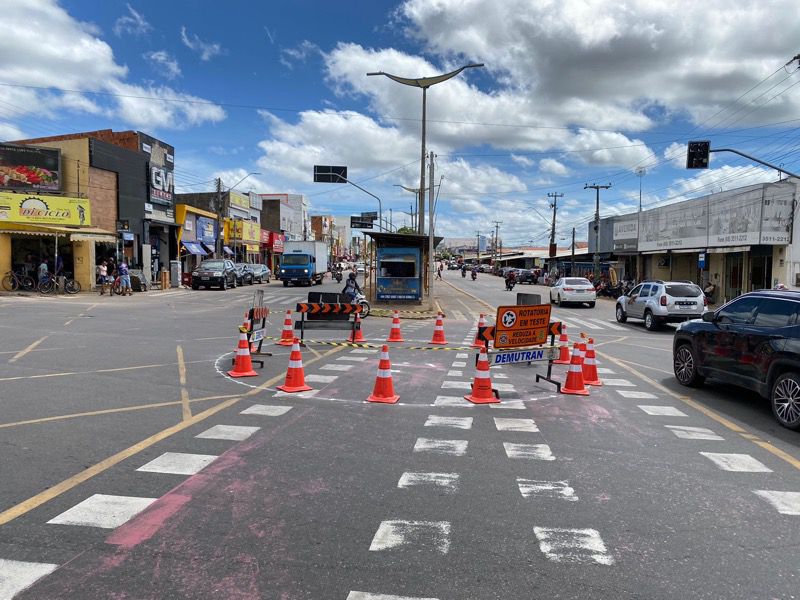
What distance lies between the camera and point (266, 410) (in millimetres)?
7262

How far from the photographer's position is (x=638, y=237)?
40562mm

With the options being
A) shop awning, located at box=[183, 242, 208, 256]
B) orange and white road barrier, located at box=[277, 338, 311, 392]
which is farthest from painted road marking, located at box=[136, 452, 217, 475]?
shop awning, located at box=[183, 242, 208, 256]

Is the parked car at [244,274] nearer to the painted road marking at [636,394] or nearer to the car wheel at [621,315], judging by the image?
the car wheel at [621,315]

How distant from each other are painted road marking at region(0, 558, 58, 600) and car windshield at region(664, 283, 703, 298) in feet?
60.7

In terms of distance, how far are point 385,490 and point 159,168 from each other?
126ft

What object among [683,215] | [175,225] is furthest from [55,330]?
[683,215]

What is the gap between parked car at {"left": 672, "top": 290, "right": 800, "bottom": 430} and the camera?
6.84m

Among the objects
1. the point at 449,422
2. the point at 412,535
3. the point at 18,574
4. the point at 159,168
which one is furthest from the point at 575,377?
the point at 159,168

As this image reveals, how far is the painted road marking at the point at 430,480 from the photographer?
15.6ft

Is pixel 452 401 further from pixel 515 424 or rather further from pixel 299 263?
pixel 299 263

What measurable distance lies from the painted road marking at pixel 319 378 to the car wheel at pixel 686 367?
575 cm

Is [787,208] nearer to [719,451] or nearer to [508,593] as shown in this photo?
[719,451]

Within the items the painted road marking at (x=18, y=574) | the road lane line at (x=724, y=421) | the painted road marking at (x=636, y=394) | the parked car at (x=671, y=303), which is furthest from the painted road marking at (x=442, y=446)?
the parked car at (x=671, y=303)

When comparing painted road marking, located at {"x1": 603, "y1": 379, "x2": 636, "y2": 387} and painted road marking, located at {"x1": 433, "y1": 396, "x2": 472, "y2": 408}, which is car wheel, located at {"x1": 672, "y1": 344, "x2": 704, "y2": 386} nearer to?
painted road marking, located at {"x1": 603, "y1": 379, "x2": 636, "y2": 387}
